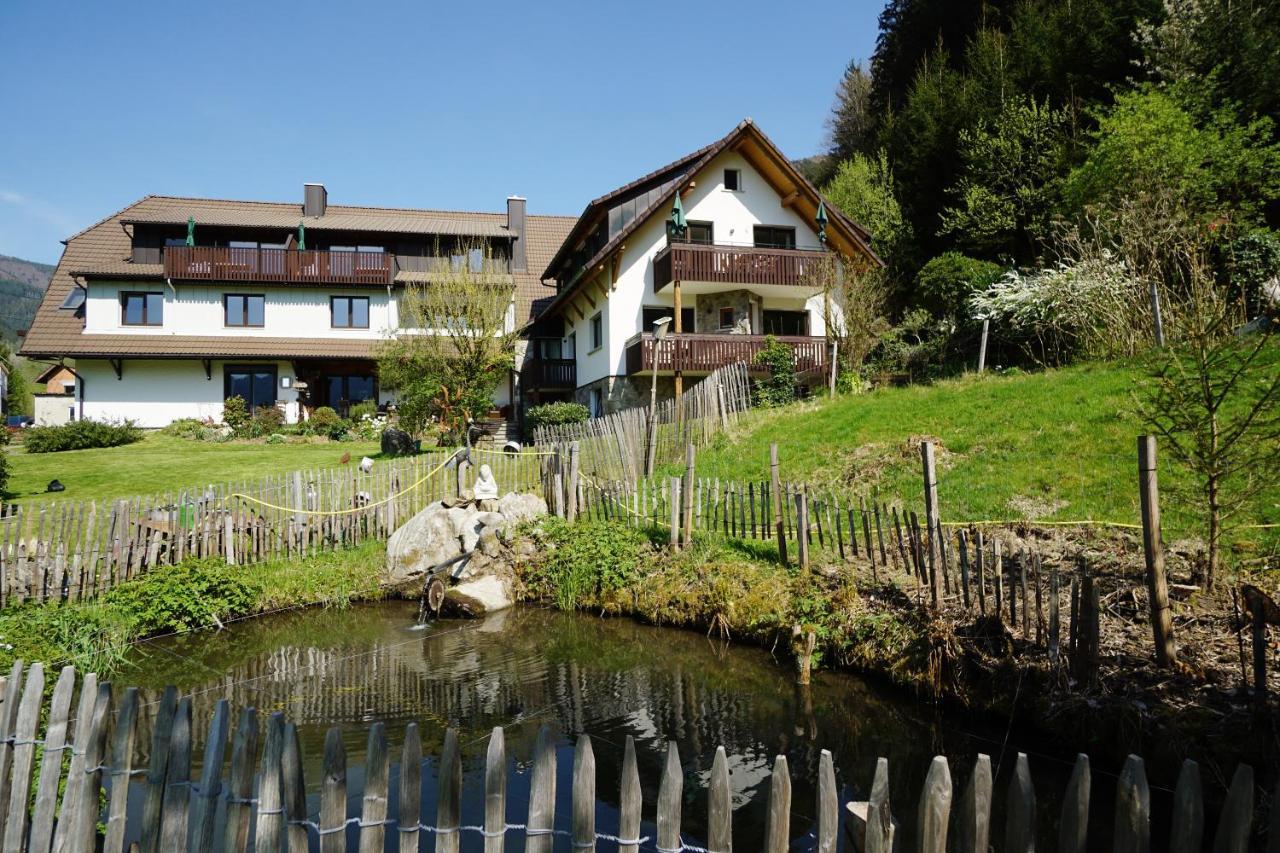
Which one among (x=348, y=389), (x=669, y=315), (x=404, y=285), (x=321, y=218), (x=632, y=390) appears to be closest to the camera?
(x=632, y=390)

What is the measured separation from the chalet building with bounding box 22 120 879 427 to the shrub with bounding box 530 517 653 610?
11.4 metres

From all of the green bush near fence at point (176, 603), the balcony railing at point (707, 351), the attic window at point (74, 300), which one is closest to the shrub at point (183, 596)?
the green bush near fence at point (176, 603)

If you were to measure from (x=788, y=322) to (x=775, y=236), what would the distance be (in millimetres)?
3020

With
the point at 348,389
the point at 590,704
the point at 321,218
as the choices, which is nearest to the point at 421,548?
the point at 590,704

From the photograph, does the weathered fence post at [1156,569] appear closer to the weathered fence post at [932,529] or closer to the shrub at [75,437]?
the weathered fence post at [932,529]

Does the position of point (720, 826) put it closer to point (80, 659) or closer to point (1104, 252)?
point (80, 659)

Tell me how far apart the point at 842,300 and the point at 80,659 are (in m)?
20.3

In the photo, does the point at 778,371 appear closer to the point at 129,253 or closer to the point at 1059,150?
the point at 1059,150

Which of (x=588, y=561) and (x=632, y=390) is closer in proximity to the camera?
(x=588, y=561)

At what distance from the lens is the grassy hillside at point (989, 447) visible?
9469 millimetres

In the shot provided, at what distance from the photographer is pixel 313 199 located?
33906mm

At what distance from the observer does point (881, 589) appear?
8031mm

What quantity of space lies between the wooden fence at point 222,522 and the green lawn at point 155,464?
4.02 meters

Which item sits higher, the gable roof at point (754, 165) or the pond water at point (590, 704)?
the gable roof at point (754, 165)
